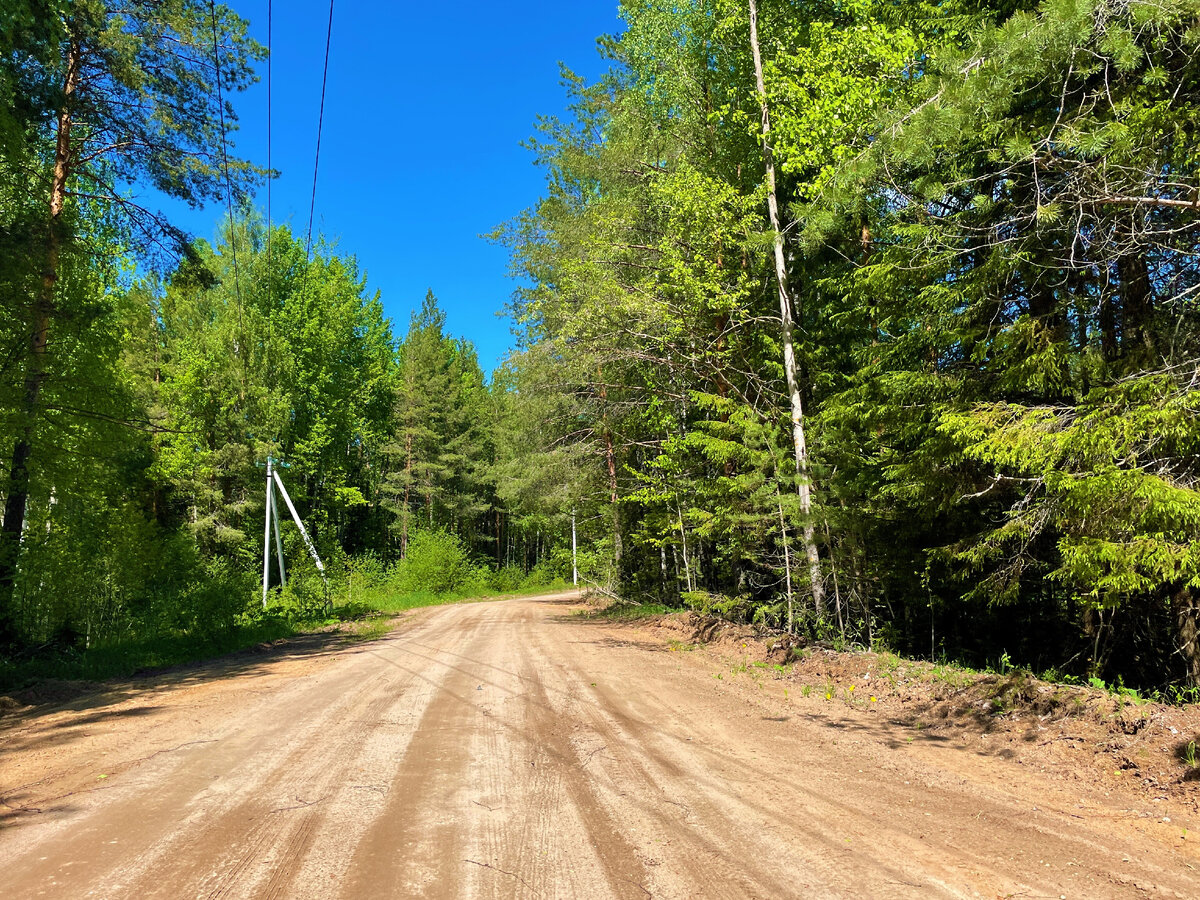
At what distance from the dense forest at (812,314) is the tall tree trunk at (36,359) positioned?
57mm

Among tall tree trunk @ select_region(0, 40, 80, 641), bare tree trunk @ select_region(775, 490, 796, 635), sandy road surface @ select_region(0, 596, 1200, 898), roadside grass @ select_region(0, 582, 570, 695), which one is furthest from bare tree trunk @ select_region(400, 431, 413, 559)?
sandy road surface @ select_region(0, 596, 1200, 898)

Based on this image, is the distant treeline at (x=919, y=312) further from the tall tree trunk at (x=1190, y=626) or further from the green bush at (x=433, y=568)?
the green bush at (x=433, y=568)

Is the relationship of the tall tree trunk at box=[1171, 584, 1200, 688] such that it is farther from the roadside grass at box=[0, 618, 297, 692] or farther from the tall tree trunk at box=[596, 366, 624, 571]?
the roadside grass at box=[0, 618, 297, 692]

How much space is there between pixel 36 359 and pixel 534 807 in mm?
10154

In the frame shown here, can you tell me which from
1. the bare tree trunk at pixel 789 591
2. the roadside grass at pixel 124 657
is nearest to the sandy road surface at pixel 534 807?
the roadside grass at pixel 124 657

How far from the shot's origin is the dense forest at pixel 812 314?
5906 mm

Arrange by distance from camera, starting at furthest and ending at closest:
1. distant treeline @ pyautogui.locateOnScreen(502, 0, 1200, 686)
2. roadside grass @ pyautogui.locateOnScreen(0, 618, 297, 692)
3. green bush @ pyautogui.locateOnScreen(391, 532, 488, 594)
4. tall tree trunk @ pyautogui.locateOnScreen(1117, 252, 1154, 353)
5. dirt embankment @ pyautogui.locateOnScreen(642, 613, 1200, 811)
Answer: green bush @ pyautogui.locateOnScreen(391, 532, 488, 594)
roadside grass @ pyautogui.locateOnScreen(0, 618, 297, 692)
tall tree trunk @ pyautogui.locateOnScreen(1117, 252, 1154, 353)
distant treeline @ pyautogui.locateOnScreen(502, 0, 1200, 686)
dirt embankment @ pyautogui.locateOnScreen(642, 613, 1200, 811)

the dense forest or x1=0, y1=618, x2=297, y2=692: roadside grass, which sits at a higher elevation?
the dense forest

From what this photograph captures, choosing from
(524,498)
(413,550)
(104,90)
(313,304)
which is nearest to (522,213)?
(524,498)

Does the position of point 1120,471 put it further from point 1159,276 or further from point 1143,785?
point 1159,276

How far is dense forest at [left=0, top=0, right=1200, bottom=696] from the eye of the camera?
19.4 feet

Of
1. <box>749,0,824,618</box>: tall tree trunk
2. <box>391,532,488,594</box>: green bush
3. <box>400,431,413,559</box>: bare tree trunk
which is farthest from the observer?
<box>400,431,413,559</box>: bare tree trunk

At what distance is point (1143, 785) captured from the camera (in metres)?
4.24

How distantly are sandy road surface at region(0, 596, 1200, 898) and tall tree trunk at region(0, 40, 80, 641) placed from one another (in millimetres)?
4061
